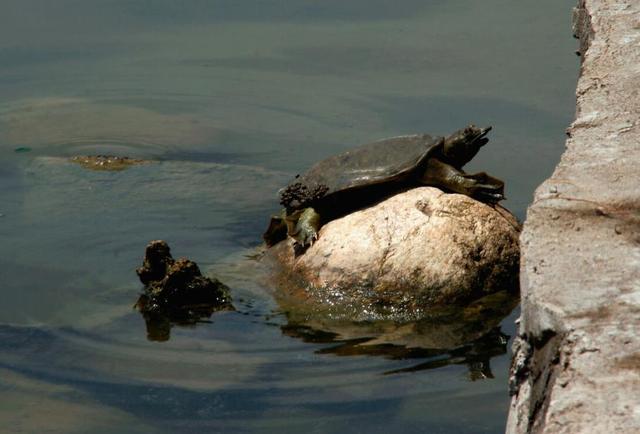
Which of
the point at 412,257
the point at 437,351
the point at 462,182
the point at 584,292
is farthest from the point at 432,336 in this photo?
the point at 584,292

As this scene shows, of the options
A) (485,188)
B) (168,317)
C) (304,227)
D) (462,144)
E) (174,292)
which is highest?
(462,144)

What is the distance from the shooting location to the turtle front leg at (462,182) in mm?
6188

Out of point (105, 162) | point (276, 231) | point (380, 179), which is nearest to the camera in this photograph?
point (380, 179)

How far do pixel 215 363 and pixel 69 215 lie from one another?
2919 millimetres

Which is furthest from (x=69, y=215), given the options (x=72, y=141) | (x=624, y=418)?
(x=624, y=418)

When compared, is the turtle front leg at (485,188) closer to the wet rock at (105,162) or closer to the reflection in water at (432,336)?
the reflection in water at (432,336)

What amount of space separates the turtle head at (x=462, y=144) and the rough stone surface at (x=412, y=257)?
32 cm

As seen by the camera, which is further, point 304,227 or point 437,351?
point 304,227

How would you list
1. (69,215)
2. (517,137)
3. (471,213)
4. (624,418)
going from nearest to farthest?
(624,418)
(471,213)
(69,215)
(517,137)

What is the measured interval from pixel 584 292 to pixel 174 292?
3442 mm

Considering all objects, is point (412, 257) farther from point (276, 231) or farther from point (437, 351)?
point (276, 231)

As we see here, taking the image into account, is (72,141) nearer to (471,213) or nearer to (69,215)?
(69,215)

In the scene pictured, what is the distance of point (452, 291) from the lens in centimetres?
594

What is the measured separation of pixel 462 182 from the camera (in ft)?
20.3
